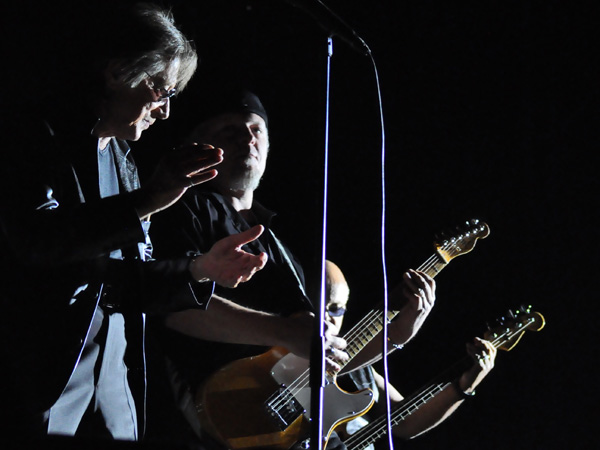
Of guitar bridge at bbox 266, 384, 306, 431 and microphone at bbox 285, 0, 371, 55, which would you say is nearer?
microphone at bbox 285, 0, 371, 55

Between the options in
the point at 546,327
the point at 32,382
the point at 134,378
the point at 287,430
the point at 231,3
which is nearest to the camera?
the point at 32,382

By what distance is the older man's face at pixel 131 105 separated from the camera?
1640 millimetres

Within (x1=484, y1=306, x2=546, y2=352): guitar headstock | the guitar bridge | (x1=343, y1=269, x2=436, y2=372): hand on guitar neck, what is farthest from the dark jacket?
(x1=484, y1=306, x2=546, y2=352): guitar headstock

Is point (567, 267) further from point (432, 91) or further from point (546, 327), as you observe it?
point (432, 91)

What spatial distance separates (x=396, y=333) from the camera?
8.66 ft

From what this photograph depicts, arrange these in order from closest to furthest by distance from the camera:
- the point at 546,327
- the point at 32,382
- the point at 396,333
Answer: the point at 32,382, the point at 396,333, the point at 546,327

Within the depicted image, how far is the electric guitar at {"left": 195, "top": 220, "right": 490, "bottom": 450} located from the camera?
85.4 inches

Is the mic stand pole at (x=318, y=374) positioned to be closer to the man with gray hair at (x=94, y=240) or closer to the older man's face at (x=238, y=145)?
the man with gray hair at (x=94, y=240)

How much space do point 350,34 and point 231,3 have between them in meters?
1.48

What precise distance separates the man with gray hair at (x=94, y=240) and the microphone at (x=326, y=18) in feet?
1.29

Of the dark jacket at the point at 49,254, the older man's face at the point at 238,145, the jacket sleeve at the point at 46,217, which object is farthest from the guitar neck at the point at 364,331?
the jacket sleeve at the point at 46,217

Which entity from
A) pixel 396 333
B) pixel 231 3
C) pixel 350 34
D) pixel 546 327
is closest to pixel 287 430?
pixel 396 333

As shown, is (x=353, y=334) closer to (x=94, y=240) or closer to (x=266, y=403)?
(x=266, y=403)

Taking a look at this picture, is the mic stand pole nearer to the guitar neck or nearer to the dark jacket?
the dark jacket
